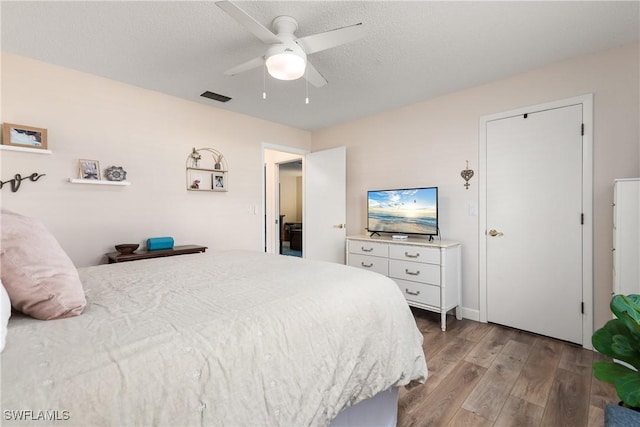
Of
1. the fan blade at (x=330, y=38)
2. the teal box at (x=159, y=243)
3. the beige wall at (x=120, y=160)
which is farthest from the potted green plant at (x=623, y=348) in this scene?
the beige wall at (x=120, y=160)

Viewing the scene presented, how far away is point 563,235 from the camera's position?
2512 millimetres

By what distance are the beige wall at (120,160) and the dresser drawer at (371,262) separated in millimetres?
1396

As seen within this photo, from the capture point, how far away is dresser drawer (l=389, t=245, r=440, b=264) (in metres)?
2.85

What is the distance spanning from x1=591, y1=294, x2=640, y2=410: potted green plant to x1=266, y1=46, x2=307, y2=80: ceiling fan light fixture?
1957 millimetres

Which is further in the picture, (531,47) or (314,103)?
(314,103)

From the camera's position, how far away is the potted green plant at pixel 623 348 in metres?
1.03

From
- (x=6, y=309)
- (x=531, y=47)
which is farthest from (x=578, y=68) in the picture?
(x=6, y=309)

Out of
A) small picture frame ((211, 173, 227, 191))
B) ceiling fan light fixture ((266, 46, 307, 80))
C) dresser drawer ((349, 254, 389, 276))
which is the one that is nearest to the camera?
ceiling fan light fixture ((266, 46, 307, 80))

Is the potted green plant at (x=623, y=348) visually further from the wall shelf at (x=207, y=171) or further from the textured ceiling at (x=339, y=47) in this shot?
the wall shelf at (x=207, y=171)

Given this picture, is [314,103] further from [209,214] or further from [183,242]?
[183,242]

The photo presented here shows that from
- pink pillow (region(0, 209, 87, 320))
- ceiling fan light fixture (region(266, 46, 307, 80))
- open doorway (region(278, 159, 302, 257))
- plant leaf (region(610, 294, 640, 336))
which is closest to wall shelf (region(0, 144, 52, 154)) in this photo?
pink pillow (region(0, 209, 87, 320))

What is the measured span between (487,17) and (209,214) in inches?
127

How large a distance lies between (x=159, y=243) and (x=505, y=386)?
3.09 metres

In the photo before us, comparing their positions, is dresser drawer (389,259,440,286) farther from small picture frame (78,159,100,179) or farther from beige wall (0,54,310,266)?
small picture frame (78,159,100,179)
